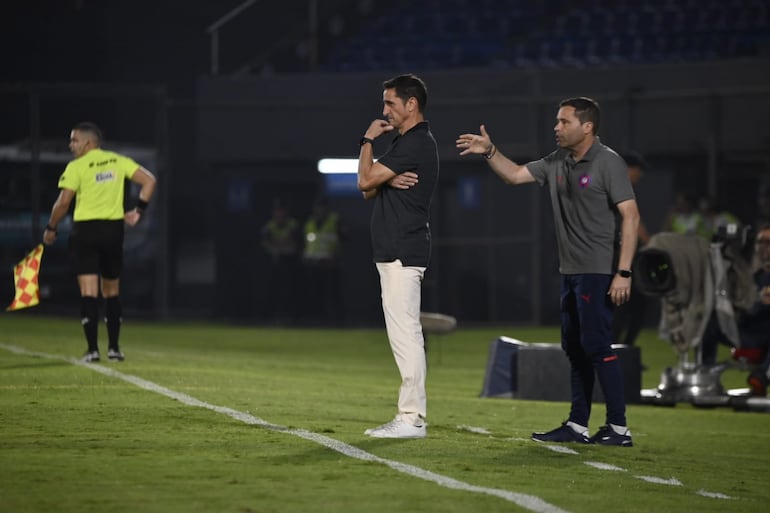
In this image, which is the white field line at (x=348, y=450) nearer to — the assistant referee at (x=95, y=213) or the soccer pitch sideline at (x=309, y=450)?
the soccer pitch sideline at (x=309, y=450)

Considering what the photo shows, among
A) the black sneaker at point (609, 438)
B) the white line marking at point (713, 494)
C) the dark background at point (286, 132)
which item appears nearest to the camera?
the white line marking at point (713, 494)

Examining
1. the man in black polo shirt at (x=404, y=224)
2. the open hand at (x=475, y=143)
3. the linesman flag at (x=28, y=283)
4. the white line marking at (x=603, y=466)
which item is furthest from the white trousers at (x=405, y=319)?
the linesman flag at (x=28, y=283)

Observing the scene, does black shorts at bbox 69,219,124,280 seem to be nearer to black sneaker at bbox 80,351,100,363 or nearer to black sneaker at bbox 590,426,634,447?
black sneaker at bbox 80,351,100,363

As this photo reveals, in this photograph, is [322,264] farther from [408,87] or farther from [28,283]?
[408,87]

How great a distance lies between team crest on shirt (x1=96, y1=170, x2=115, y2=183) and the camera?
12859 millimetres

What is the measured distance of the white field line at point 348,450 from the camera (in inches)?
263

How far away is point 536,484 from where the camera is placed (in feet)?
23.8

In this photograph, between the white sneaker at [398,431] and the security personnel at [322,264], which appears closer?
the white sneaker at [398,431]

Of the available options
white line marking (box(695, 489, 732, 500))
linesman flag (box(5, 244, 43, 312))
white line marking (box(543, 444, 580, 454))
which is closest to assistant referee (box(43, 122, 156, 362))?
linesman flag (box(5, 244, 43, 312))

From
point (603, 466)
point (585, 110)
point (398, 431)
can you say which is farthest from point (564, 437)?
point (585, 110)

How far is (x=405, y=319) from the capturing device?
848 cm

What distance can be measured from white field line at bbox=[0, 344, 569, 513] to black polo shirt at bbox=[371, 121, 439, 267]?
109 cm

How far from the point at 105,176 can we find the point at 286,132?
12.0m

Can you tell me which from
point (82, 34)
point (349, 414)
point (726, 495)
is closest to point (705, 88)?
point (82, 34)
